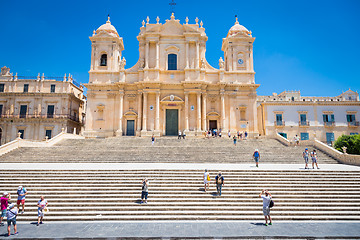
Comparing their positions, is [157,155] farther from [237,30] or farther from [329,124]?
[329,124]

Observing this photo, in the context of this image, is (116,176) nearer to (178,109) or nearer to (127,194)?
(127,194)

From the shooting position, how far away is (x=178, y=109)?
3459 cm

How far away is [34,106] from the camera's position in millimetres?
38906

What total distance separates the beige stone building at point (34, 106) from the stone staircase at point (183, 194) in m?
25.9

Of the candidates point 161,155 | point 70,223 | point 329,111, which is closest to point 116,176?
point 70,223

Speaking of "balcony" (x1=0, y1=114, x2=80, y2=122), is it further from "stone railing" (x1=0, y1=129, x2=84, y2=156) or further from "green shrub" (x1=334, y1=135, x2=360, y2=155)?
"green shrub" (x1=334, y1=135, x2=360, y2=155)

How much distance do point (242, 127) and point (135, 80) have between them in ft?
51.9

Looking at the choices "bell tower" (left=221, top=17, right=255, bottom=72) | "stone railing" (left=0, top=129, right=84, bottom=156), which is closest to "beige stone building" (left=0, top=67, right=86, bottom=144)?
"stone railing" (left=0, top=129, right=84, bottom=156)

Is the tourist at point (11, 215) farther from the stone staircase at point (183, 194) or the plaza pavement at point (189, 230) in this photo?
the stone staircase at point (183, 194)

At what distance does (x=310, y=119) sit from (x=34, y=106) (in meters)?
40.9

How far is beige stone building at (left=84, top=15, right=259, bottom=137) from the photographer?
3412 cm

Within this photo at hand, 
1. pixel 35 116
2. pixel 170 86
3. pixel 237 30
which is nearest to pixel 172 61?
pixel 170 86

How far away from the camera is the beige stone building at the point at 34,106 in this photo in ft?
125

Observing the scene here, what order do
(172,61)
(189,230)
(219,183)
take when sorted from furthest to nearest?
(172,61) < (219,183) < (189,230)
